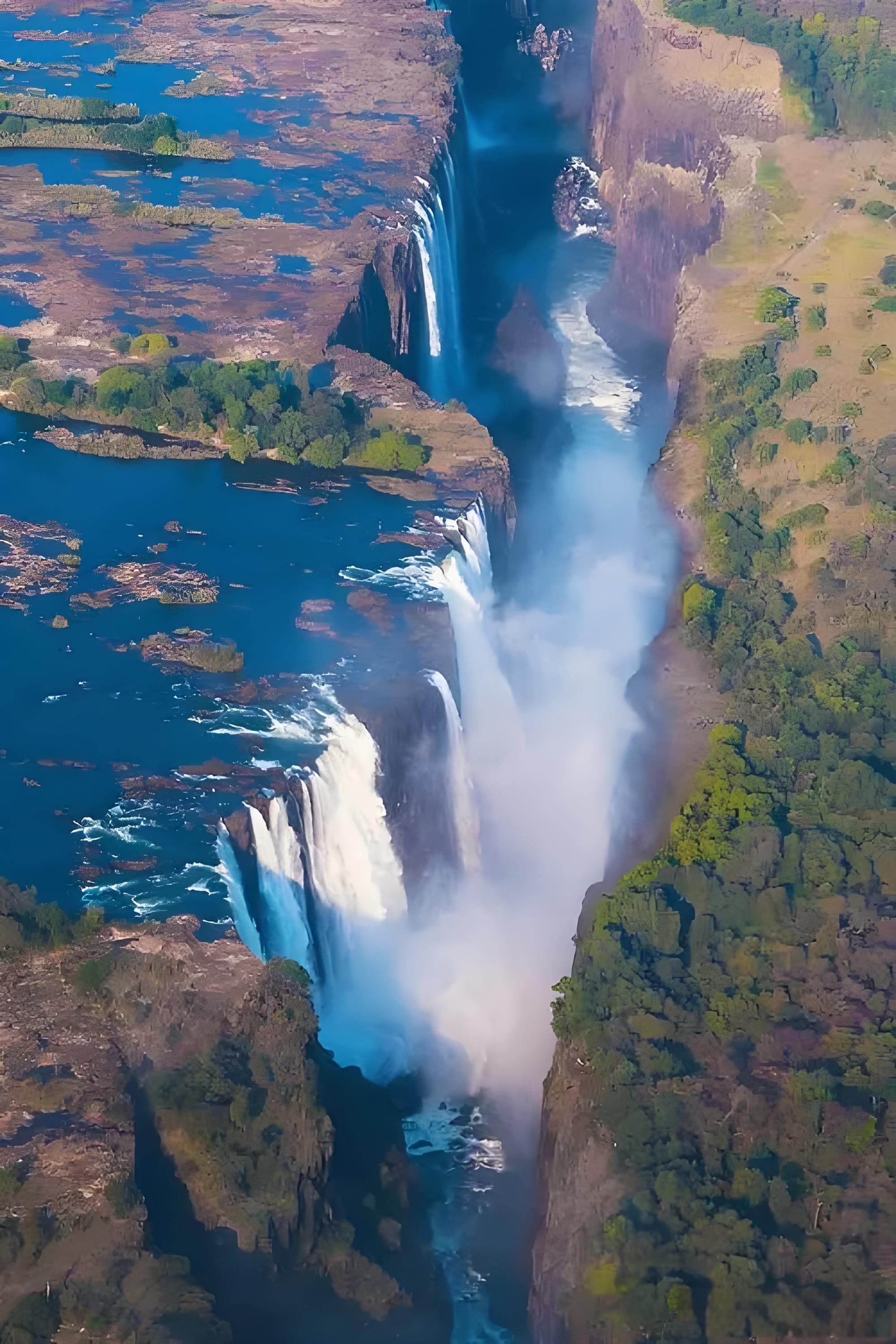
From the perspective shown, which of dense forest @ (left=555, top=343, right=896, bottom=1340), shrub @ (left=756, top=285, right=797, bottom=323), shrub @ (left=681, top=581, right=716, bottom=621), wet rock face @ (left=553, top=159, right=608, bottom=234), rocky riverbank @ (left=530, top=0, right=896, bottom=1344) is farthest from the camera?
wet rock face @ (left=553, top=159, right=608, bottom=234)

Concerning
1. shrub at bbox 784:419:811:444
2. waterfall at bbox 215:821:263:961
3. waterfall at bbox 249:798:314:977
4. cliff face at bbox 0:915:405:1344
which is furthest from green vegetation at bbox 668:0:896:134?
cliff face at bbox 0:915:405:1344

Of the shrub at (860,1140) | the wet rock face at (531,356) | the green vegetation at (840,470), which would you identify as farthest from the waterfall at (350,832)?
the wet rock face at (531,356)

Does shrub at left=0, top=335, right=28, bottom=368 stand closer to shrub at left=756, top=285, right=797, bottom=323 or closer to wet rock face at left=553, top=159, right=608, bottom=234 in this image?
shrub at left=756, top=285, right=797, bottom=323

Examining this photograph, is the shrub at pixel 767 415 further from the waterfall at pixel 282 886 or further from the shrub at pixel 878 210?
the waterfall at pixel 282 886

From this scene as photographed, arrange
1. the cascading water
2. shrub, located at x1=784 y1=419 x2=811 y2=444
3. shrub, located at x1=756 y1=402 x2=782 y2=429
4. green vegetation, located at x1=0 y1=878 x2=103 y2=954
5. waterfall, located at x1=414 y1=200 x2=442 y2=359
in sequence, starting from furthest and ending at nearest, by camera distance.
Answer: the cascading water < waterfall, located at x1=414 y1=200 x2=442 y2=359 < shrub, located at x1=756 y1=402 x2=782 y2=429 < shrub, located at x1=784 y1=419 x2=811 y2=444 < green vegetation, located at x1=0 y1=878 x2=103 y2=954

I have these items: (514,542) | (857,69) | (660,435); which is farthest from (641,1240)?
(857,69)

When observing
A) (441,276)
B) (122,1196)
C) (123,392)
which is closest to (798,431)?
(441,276)
